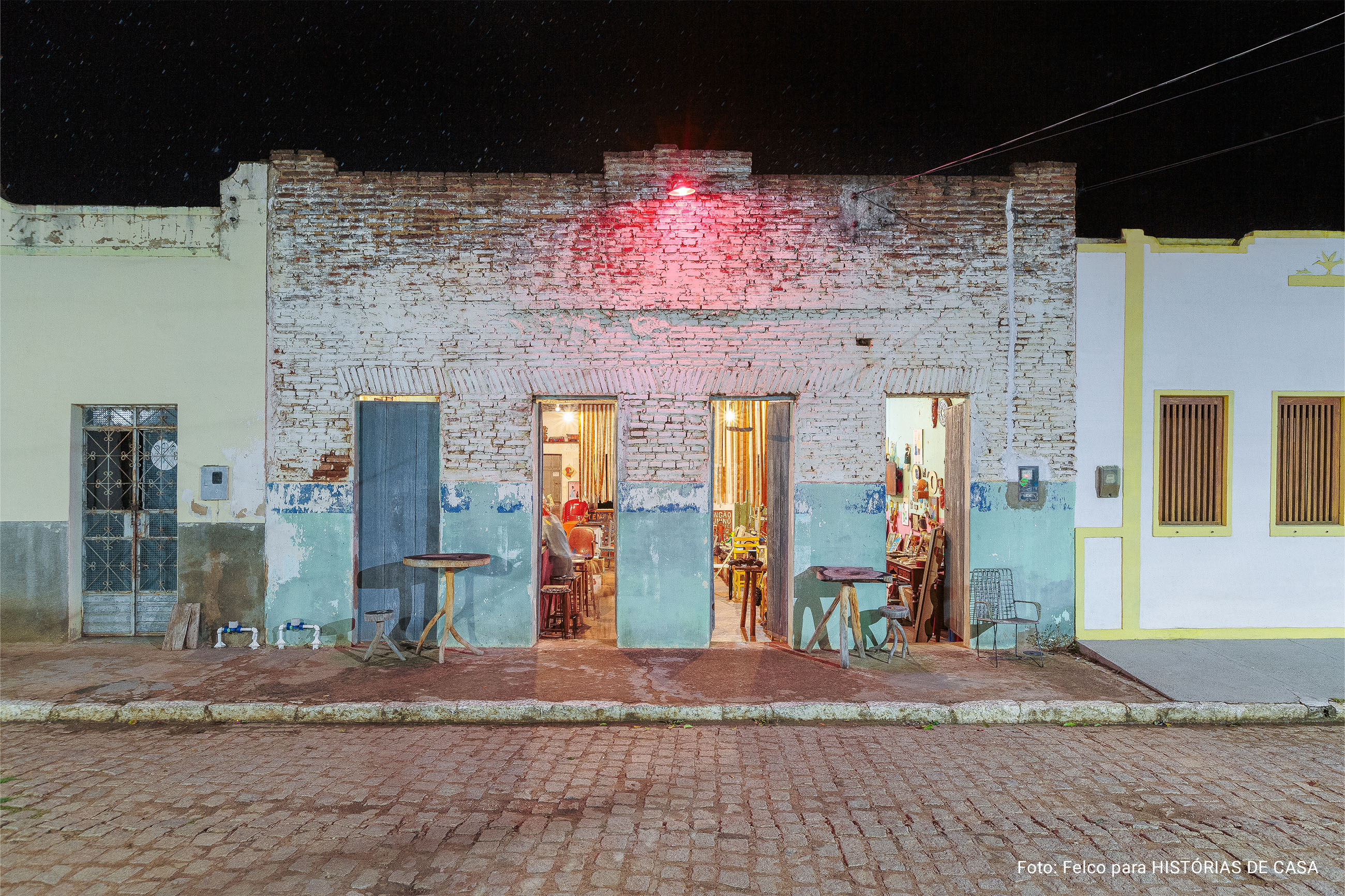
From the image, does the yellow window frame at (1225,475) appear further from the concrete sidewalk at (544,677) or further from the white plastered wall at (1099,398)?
the concrete sidewalk at (544,677)

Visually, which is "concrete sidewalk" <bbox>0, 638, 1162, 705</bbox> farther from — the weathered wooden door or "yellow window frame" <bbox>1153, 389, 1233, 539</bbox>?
"yellow window frame" <bbox>1153, 389, 1233, 539</bbox>

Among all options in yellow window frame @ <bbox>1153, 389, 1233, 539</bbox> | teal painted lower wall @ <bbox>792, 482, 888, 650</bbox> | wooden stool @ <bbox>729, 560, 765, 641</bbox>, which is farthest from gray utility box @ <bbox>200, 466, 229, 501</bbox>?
yellow window frame @ <bbox>1153, 389, 1233, 539</bbox>

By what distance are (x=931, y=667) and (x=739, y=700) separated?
7.64 feet

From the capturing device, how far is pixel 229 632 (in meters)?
8.60

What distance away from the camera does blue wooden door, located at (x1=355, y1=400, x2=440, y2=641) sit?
8.84 meters

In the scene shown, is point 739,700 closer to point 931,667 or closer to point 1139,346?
point 931,667

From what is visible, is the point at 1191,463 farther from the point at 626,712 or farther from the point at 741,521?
the point at 626,712

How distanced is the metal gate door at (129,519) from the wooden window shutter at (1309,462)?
12.8 metres

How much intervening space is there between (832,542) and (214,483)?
688 cm

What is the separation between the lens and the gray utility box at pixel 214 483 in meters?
8.63

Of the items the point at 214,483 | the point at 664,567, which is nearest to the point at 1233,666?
the point at 664,567

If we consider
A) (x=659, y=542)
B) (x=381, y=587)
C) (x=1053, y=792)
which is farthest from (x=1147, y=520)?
(x=381, y=587)

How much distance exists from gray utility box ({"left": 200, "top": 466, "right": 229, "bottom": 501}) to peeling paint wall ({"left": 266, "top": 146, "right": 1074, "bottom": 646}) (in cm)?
51

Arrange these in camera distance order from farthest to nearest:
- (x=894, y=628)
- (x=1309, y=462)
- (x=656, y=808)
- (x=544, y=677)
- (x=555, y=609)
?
(x=555, y=609) → (x=1309, y=462) → (x=894, y=628) → (x=544, y=677) → (x=656, y=808)
